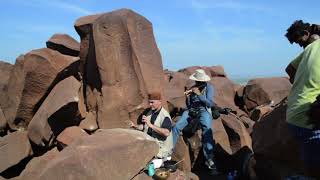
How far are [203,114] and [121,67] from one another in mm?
2784

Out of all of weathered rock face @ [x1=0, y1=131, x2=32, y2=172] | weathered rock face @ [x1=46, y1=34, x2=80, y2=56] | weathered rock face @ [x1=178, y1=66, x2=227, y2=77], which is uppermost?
weathered rock face @ [x1=46, y1=34, x2=80, y2=56]

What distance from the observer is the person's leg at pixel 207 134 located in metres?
11.2

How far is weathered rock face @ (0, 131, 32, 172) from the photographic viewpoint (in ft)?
43.8

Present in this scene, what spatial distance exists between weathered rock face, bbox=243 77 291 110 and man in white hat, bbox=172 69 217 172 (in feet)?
17.1

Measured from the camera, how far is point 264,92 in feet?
54.0

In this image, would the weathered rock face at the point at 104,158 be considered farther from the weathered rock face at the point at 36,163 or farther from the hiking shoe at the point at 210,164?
the weathered rock face at the point at 36,163

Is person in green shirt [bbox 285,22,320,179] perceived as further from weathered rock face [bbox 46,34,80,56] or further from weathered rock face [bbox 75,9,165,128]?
weathered rock face [bbox 46,34,80,56]

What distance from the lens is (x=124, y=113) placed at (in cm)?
1254

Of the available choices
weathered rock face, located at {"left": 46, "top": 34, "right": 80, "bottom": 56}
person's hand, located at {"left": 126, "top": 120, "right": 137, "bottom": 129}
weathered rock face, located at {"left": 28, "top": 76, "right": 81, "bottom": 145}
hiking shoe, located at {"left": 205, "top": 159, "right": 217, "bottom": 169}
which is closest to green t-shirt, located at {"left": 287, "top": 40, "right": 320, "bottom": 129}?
hiking shoe, located at {"left": 205, "top": 159, "right": 217, "bottom": 169}

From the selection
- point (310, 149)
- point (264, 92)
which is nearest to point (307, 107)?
point (310, 149)

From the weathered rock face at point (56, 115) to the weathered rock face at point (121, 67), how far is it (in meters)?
0.67

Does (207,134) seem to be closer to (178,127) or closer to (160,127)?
(178,127)

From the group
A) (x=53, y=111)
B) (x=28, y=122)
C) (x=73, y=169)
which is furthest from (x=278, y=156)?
(x=28, y=122)

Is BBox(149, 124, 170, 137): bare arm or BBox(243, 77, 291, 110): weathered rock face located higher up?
BBox(149, 124, 170, 137): bare arm
